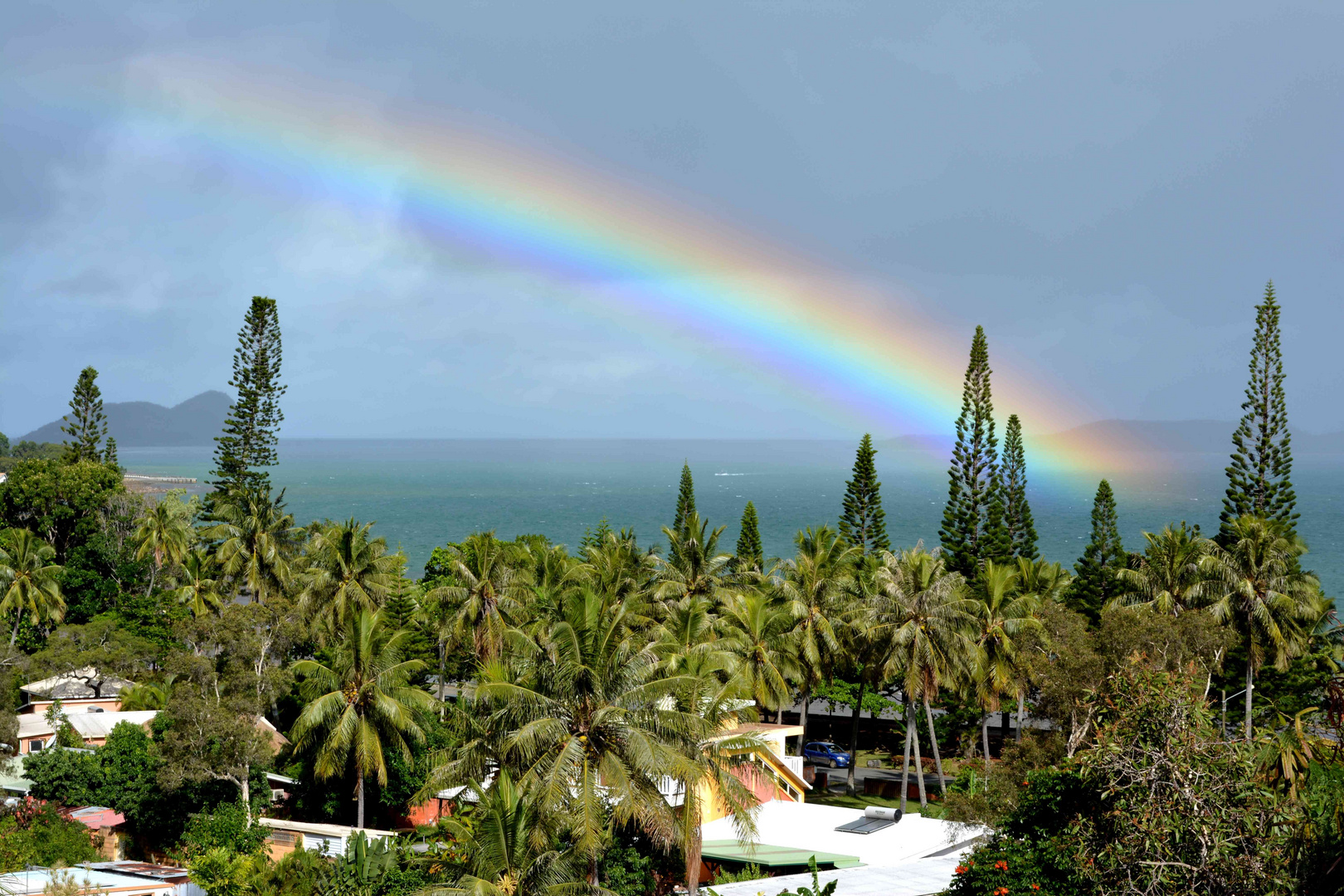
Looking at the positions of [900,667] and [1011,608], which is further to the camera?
[1011,608]

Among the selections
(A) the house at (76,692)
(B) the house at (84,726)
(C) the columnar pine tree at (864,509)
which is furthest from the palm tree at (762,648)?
(C) the columnar pine tree at (864,509)

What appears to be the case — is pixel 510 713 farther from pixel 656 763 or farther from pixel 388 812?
pixel 388 812

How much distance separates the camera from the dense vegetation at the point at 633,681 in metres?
12.4

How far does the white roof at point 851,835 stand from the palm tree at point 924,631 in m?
4.78

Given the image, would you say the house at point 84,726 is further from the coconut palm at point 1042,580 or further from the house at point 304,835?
the coconut palm at point 1042,580

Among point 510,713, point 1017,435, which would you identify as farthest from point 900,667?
point 1017,435

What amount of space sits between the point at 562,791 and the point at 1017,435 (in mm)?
53326

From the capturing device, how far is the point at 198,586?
4516cm

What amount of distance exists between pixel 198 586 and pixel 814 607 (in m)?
26.3

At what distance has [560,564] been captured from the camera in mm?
40312

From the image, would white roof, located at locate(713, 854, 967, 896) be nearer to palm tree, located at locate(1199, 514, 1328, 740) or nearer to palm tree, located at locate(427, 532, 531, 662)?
palm tree, located at locate(427, 532, 531, 662)

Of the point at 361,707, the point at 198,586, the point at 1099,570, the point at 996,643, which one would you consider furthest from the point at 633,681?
the point at 1099,570

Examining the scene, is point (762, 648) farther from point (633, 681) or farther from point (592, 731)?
point (592, 731)

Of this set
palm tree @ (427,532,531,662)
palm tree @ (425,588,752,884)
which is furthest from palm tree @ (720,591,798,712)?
palm tree @ (425,588,752,884)
